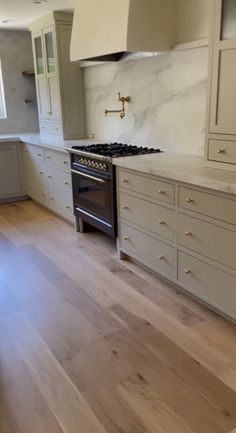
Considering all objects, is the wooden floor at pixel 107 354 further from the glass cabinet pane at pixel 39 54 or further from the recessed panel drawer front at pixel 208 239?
the glass cabinet pane at pixel 39 54

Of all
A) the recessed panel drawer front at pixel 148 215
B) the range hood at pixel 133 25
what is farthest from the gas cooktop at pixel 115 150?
the range hood at pixel 133 25

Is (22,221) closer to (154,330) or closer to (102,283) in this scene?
(102,283)

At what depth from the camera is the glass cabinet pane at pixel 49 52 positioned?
4.35m

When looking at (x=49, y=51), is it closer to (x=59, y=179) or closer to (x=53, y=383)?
(x=59, y=179)

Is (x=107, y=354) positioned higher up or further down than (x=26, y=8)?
further down

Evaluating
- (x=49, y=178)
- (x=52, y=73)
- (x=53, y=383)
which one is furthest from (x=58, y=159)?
(x=53, y=383)

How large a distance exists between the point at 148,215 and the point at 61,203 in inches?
68.6

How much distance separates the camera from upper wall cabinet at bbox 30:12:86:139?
4.20 m

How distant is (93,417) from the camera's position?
1664 mm

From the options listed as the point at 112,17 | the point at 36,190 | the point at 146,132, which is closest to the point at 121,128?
the point at 146,132

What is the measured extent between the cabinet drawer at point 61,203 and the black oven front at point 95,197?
21cm

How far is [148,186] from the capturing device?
270 cm

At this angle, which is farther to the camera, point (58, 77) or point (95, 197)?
point (58, 77)

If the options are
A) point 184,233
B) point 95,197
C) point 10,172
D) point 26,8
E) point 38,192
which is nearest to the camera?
point 184,233
